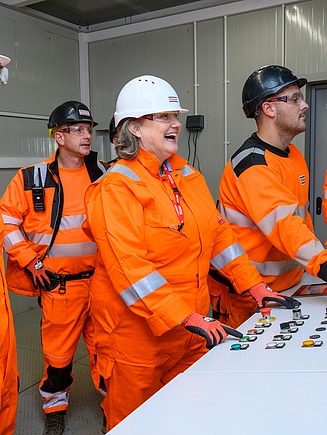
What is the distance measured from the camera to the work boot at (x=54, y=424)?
109 inches

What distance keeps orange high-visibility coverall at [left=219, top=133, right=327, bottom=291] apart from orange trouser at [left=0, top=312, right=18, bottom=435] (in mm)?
1140

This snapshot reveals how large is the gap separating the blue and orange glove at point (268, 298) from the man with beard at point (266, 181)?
0.22 metres

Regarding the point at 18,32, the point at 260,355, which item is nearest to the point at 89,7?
the point at 18,32

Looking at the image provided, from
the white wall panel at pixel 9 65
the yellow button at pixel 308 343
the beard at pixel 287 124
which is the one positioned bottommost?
the yellow button at pixel 308 343

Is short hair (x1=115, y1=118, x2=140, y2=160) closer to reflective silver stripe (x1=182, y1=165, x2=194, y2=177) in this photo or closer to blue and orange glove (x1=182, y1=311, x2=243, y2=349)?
reflective silver stripe (x1=182, y1=165, x2=194, y2=177)

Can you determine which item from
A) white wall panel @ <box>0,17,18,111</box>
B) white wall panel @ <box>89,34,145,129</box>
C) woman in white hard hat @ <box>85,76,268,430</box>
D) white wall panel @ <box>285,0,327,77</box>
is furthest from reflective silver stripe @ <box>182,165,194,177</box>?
white wall panel @ <box>89,34,145,129</box>

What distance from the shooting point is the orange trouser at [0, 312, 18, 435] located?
1689mm

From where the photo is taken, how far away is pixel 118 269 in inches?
69.1

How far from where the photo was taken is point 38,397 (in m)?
3.24

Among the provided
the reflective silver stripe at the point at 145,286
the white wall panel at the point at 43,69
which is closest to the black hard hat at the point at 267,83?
the reflective silver stripe at the point at 145,286

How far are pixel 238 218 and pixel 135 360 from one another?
0.87 metres

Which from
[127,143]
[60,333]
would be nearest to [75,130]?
[127,143]

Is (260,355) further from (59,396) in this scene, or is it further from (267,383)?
(59,396)

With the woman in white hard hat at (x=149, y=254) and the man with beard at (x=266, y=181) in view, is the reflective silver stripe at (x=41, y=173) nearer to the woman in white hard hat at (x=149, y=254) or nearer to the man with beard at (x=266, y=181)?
the woman in white hard hat at (x=149, y=254)
